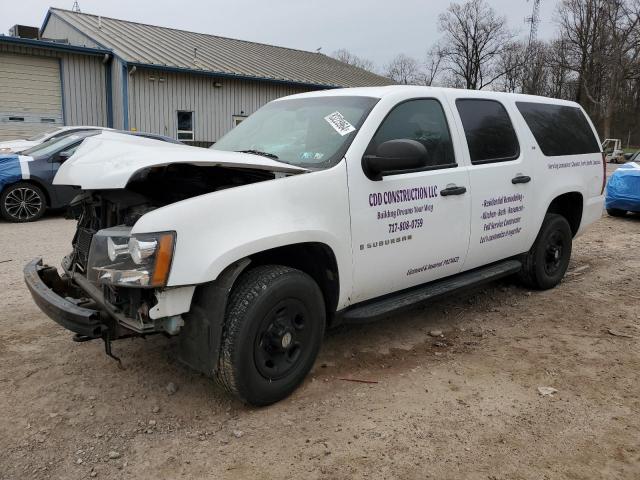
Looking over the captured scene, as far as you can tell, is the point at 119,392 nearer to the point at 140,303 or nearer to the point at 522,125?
the point at 140,303

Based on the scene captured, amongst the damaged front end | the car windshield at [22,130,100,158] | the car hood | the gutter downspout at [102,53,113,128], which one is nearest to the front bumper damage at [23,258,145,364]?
the damaged front end

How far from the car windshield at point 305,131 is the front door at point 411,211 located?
178mm

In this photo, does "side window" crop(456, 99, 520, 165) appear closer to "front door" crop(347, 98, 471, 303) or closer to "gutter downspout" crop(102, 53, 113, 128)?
"front door" crop(347, 98, 471, 303)

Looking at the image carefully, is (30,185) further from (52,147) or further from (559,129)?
(559,129)

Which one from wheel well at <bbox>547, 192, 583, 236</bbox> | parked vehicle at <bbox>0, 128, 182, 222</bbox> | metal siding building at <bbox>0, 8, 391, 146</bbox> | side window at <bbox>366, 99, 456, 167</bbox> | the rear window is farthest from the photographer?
metal siding building at <bbox>0, 8, 391, 146</bbox>

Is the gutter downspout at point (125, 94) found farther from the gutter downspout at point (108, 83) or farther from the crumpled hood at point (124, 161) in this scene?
the crumpled hood at point (124, 161)

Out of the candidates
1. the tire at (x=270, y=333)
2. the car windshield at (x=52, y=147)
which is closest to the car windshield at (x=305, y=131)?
the tire at (x=270, y=333)

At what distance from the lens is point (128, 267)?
271 cm

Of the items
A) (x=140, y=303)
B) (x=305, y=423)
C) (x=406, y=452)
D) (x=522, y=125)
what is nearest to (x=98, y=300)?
(x=140, y=303)

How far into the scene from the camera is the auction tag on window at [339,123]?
3.62 meters

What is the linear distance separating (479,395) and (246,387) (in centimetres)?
150

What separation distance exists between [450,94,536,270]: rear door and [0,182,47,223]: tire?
7657mm

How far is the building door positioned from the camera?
1592cm

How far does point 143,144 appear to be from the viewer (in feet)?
11.3
